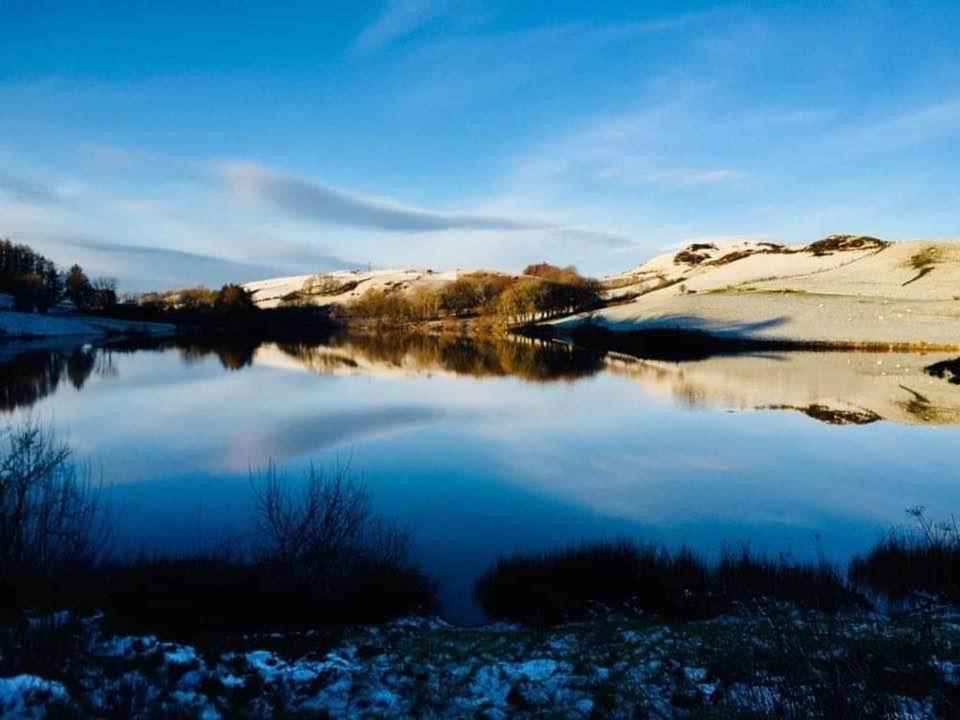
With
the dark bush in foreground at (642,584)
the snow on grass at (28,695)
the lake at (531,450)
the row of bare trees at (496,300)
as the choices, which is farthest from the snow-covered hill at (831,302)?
the snow on grass at (28,695)

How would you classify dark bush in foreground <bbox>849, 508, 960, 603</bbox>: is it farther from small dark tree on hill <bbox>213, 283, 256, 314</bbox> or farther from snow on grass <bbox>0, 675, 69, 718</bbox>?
small dark tree on hill <bbox>213, 283, 256, 314</bbox>

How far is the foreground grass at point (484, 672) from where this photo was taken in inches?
238

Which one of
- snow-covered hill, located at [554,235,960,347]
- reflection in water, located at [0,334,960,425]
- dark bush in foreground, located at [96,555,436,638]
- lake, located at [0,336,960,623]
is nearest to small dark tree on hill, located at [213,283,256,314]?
reflection in water, located at [0,334,960,425]

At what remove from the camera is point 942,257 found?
96.5 metres

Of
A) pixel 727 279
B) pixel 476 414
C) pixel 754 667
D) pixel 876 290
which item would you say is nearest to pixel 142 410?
pixel 476 414

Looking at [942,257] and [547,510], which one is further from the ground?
[942,257]

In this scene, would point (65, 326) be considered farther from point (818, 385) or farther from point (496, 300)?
point (818, 385)

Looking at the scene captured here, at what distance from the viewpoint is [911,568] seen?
1105 cm

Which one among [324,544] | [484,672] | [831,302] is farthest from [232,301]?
[484,672]

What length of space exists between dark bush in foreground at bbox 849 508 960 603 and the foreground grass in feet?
7.78

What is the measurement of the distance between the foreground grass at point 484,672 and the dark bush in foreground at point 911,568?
2.37m

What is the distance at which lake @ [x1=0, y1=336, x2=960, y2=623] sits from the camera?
1369cm

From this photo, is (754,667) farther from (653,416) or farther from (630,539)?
(653,416)

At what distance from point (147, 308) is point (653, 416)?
→ 128 meters
